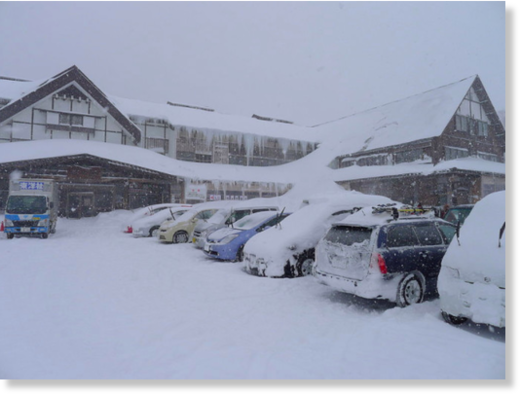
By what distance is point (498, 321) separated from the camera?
12.2 ft

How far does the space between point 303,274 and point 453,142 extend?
1643 centimetres

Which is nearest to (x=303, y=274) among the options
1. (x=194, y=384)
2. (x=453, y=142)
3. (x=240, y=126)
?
(x=194, y=384)

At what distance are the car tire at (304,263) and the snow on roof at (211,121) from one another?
20.8 m

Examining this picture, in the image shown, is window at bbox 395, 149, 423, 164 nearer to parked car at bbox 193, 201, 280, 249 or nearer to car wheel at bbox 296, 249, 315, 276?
parked car at bbox 193, 201, 280, 249

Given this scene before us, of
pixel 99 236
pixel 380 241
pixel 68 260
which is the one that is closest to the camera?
pixel 380 241

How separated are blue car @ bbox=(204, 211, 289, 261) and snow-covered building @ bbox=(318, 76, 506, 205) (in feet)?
31.8

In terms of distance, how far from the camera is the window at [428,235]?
5484 millimetres

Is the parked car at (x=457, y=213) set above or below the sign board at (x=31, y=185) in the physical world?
below

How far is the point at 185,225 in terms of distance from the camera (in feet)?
41.0

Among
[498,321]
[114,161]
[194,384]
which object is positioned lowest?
[194,384]

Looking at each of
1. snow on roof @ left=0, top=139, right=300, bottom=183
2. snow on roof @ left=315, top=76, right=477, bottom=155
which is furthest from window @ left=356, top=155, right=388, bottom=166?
snow on roof @ left=0, top=139, right=300, bottom=183

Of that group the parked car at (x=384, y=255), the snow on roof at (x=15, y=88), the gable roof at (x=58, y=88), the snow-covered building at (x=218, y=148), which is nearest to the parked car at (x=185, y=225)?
the parked car at (x=384, y=255)

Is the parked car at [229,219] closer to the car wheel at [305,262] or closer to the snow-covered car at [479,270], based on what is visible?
the car wheel at [305,262]

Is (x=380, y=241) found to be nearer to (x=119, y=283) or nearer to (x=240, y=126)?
(x=119, y=283)
